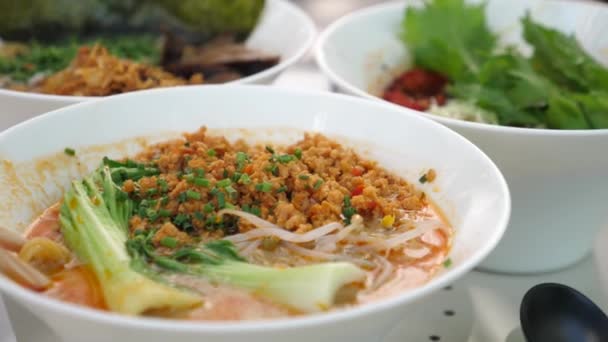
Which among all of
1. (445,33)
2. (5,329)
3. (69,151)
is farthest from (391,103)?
(5,329)

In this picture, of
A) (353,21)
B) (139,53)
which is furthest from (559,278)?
(139,53)

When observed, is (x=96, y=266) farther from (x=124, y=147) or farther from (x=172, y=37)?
(x=172, y=37)

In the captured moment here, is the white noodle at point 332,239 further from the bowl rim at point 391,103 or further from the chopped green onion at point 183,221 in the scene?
the bowl rim at point 391,103

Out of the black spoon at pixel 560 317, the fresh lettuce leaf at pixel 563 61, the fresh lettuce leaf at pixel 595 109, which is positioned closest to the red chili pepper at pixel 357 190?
the black spoon at pixel 560 317

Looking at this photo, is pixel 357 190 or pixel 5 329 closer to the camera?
pixel 357 190

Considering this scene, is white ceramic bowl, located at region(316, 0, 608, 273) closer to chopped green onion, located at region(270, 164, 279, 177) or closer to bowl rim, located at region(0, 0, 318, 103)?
bowl rim, located at region(0, 0, 318, 103)

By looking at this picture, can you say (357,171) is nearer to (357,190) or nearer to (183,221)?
(357,190)
